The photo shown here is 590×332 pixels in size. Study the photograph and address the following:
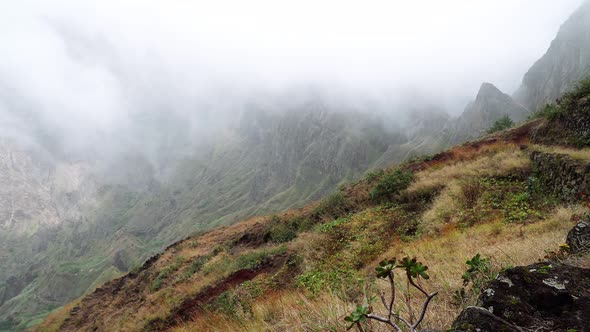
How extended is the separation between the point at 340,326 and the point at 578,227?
3505 millimetres

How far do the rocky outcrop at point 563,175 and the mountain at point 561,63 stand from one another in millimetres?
133434

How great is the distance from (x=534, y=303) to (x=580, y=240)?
8.74 ft

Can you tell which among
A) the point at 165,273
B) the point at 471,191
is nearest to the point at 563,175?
the point at 471,191

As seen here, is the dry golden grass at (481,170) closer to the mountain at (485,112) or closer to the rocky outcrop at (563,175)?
the rocky outcrop at (563,175)

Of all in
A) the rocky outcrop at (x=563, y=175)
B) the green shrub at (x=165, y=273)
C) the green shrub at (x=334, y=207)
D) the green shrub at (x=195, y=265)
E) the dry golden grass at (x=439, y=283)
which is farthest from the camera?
the green shrub at (x=165, y=273)

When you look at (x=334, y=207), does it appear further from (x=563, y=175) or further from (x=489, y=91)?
(x=489, y=91)

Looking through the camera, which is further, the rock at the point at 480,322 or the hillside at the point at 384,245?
the hillside at the point at 384,245

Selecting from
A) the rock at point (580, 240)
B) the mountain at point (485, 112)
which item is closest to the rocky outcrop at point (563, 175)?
the rock at point (580, 240)

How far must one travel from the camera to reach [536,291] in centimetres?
190

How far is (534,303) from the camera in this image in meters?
1.88

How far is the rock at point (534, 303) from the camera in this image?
162cm

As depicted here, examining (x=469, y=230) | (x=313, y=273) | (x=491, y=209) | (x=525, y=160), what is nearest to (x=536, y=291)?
(x=469, y=230)

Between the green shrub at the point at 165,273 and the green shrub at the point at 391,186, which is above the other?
the green shrub at the point at 391,186

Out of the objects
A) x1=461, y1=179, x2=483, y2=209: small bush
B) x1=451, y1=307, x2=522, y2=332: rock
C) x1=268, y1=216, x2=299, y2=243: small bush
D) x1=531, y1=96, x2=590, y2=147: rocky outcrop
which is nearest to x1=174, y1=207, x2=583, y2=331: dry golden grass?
x1=451, y1=307, x2=522, y2=332: rock
